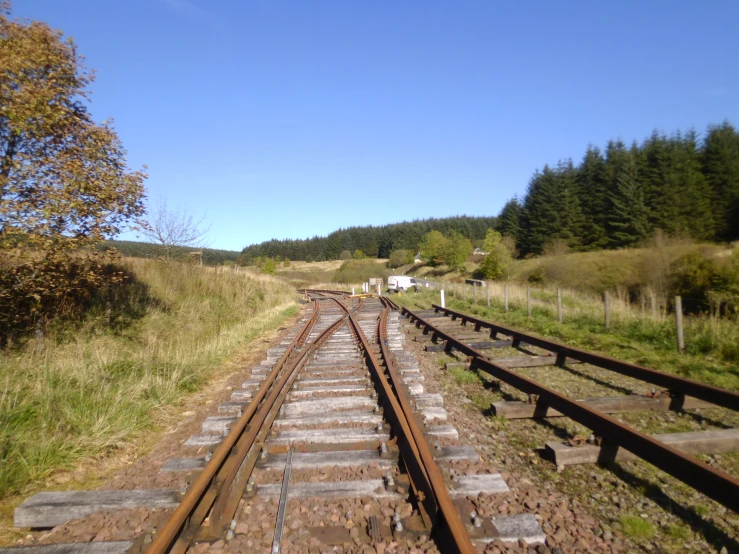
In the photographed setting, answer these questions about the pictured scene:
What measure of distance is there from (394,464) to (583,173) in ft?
226

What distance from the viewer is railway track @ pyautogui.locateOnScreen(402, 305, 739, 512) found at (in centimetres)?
327

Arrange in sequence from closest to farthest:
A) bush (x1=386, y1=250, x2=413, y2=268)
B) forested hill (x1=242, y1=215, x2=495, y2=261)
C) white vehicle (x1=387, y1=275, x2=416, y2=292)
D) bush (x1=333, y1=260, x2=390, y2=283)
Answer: white vehicle (x1=387, y1=275, x2=416, y2=292)
bush (x1=333, y1=260, x2=390, y2=283)
bush (x1=386, y1=250, x2=413, y2=268)
forested hill (x1=242, y1=215, x2=495, y2=261)

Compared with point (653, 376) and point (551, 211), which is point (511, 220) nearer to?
point (551, 211)

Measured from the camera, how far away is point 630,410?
5.50m

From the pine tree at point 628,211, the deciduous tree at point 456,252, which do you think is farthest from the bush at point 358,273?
the pine tree at point 628,211

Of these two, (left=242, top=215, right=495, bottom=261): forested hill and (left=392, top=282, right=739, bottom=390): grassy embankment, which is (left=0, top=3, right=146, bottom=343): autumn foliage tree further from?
(left=242, top=215, right=495, bottom=261): forested hill

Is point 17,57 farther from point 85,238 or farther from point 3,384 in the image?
point 3,384

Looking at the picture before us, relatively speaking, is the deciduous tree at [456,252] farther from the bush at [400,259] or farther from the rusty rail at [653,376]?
the rusty rail at [653,376]

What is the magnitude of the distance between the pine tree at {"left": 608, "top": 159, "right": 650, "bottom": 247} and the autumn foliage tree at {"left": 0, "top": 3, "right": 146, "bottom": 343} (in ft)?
176

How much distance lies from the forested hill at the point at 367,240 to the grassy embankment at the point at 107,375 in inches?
4378

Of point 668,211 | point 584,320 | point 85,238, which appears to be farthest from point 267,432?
point 668,211

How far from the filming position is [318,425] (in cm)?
511

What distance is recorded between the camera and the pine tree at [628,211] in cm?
5091

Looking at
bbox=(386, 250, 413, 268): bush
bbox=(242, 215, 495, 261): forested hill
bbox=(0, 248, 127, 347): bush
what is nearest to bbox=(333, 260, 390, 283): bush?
bbox=(386, 250, 413, 268): bush
